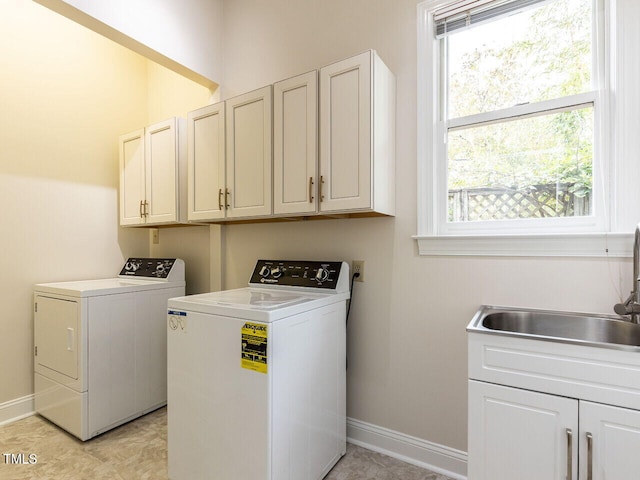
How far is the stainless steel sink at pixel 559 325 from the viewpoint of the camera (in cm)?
135

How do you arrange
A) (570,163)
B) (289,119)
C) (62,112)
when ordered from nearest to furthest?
(570,163) → (289,119) → (62,112)

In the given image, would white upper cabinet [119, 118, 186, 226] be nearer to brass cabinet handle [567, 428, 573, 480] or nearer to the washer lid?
the washer lid

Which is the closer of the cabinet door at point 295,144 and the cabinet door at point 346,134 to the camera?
the cabinet door at point 346,134

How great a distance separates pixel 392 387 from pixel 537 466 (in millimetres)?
861

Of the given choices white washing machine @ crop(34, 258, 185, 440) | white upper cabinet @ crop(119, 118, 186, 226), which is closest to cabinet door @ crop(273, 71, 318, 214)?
white upper cabinet @ crop(119, 118, 186, 226)

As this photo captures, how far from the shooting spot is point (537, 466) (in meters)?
1.18

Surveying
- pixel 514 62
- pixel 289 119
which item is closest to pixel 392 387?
pixel 289 119

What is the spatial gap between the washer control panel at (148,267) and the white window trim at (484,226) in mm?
1903

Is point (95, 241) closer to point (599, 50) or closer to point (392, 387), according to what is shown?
point (392, 387)

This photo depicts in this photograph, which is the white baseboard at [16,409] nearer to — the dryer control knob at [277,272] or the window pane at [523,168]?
the dryer control knob at [277,272]

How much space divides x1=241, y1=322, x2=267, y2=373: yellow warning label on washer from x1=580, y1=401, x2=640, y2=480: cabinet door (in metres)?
1.13

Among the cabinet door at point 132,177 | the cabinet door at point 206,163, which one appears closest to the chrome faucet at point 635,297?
the cabinet door at point 206,163

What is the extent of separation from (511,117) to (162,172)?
7.72 ft

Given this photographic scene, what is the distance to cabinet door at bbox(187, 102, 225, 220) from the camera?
7.35ft
